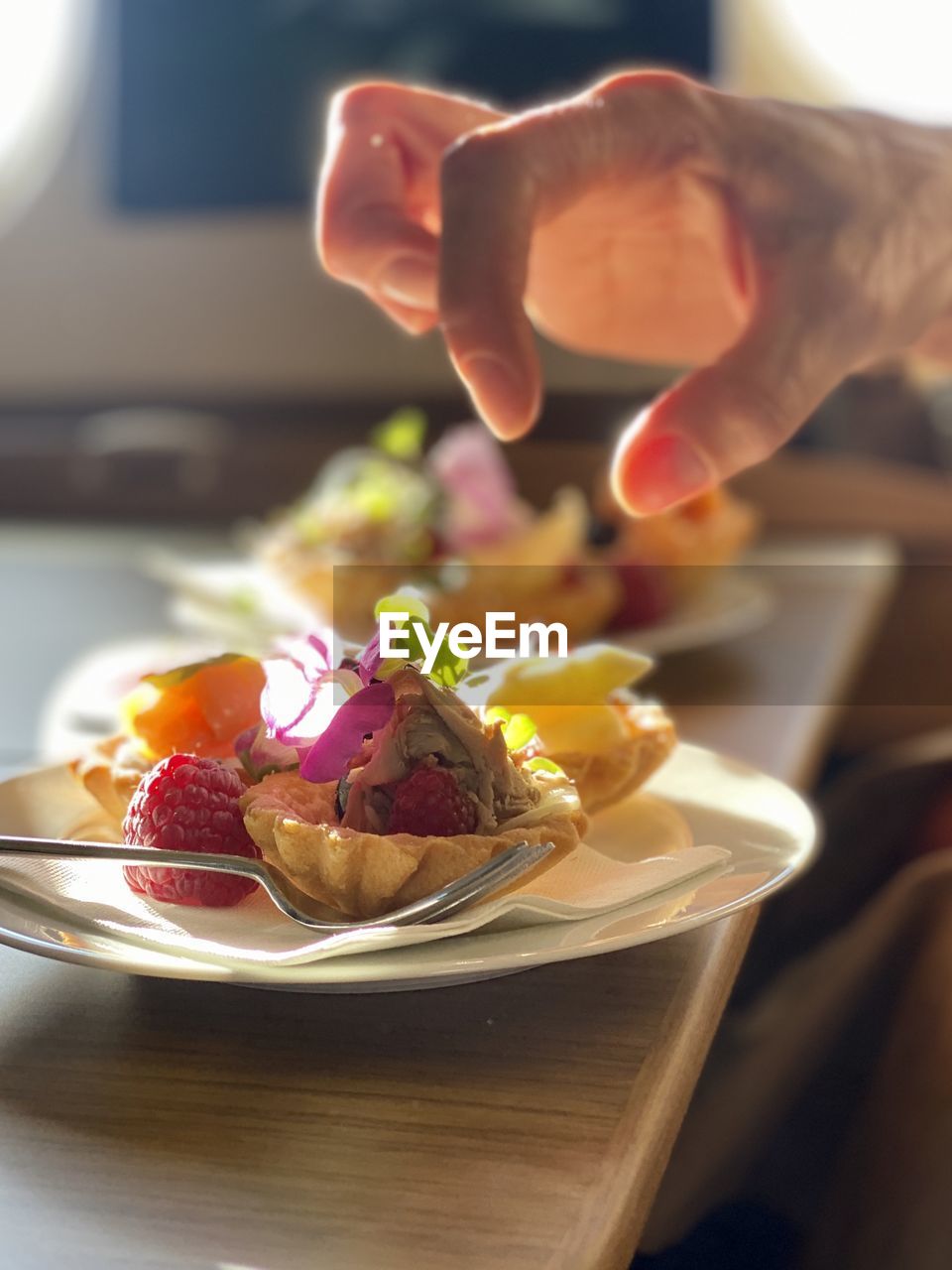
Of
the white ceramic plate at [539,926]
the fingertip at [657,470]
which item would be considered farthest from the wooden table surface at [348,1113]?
the fingertip at [657,470]

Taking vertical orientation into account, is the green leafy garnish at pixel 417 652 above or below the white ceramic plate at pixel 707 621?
above

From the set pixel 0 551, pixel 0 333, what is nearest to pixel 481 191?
pixel 0 551

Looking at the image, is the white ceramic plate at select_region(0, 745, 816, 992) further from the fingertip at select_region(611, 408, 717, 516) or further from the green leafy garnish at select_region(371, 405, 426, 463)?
the green leafy garnish at select_region(371, 405, 426, 463)

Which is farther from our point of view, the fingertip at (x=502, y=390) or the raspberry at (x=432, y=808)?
the fingertip at (x=502, y=390)

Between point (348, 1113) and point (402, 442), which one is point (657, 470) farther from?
point (402, 442)

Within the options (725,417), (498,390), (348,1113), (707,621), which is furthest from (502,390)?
(707,621)

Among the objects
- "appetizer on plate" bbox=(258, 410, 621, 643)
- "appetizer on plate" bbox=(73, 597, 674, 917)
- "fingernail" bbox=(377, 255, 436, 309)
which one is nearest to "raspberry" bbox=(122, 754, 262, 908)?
"appetizer on plate" bbox=(73, 597, 674, 917)

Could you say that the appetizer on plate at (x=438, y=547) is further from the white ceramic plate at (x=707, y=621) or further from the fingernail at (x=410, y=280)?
the fingernail at (x=410, y=280)
